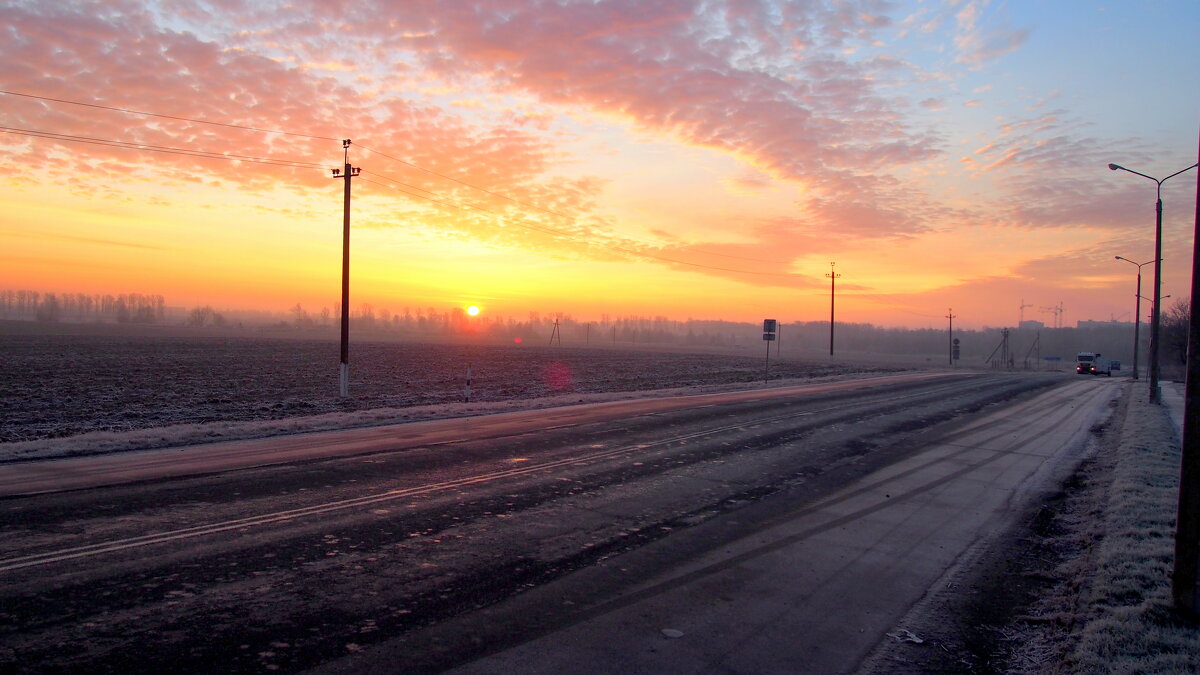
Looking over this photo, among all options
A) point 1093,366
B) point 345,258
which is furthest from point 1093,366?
point 345,258

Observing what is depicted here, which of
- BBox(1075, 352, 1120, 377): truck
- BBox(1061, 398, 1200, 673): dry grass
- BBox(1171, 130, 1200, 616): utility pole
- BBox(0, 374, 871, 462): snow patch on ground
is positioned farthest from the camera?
BBox(1075, 352, 1120, 377): truck

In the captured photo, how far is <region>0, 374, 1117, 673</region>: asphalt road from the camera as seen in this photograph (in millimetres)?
4586

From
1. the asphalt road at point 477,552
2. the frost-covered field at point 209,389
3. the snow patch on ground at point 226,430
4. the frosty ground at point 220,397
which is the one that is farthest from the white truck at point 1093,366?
the asphalt road at point 477,552

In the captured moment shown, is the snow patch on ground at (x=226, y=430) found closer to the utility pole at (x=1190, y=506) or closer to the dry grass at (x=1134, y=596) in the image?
the dry grass at (x=1134, y=596)

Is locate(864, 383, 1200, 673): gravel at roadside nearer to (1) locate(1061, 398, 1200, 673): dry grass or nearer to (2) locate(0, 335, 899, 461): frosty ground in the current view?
(1) locate(1061, 398, 1200, 673): dry grass

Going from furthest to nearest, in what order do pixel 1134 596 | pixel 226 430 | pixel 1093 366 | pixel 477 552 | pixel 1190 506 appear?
pixel 1093 366, pixel 226 430, pixel 477 552, pixel 1134 596, pixel 1190 506

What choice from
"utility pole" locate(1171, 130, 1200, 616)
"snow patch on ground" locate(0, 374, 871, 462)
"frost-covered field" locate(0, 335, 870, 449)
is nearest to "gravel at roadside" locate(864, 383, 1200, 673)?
"utility pole" locate(1171, 130, 1200, 616)

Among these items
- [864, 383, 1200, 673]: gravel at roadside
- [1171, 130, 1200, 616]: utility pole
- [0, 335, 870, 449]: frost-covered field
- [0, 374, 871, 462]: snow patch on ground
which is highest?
[1171, 130, 1200, 616]: utility pole

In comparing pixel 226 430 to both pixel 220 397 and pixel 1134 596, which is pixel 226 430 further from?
pixel 1134 596

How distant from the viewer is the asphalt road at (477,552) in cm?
459

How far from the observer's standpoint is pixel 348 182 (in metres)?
23.5

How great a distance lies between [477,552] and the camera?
257 inches

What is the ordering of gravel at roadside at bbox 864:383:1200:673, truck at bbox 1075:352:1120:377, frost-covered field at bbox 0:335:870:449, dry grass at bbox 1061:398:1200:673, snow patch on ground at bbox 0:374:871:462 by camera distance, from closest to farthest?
1. dry grass at bbox 1061:398:1200:673
2. gravel at roadside at bbox 864:383:1200:673
3. snow patch on ground at bbox 0:374:871:462
4. frost-covered field at bbox 0:335:870:449
5. truck at bbox 1075:352:1120:377

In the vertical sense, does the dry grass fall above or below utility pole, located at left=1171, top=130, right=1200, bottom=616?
below
